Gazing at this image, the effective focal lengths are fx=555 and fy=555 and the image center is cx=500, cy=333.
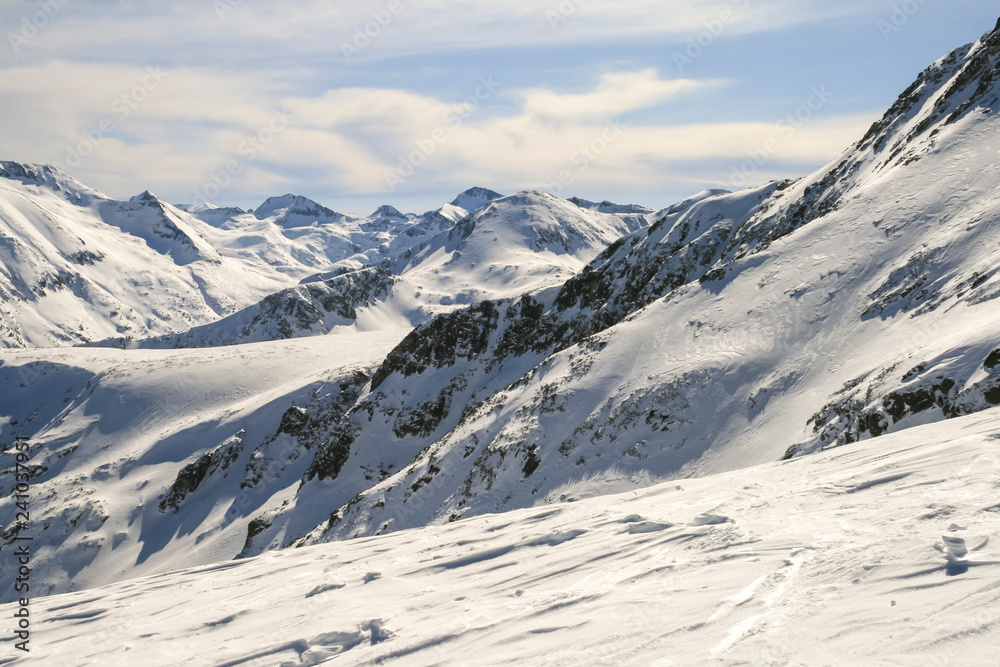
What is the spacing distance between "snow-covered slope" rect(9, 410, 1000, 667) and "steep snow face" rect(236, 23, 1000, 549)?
728 cm

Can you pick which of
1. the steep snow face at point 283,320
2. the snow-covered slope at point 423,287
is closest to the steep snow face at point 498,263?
the snow-covered slope at point 423,287

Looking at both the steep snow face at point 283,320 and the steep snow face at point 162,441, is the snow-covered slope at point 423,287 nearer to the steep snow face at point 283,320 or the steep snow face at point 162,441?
the steep snow face at point 283,320

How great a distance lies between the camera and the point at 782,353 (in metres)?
24.6

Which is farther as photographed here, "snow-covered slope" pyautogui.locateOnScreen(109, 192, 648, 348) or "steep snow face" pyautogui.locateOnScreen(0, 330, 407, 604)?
"snow-covered slope" pyautogui.locateOnScreen(109, 192, 648, 348)

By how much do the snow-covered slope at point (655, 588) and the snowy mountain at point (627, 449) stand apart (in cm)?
5

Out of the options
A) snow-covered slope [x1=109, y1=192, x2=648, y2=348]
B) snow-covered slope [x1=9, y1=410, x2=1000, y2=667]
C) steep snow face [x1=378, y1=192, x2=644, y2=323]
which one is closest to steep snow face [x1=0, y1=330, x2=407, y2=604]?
snow-covered slope [x1=9, y1=410, x2=1000, y2=667]

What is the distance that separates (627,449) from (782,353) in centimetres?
808

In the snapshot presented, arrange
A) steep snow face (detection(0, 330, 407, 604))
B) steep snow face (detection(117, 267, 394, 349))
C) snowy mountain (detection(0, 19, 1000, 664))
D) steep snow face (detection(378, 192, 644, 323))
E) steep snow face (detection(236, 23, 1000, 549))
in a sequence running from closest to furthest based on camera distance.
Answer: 1. snowy mountain (detection(0, 19, 1000, 664))
2. steep snow face (detection(236, 23, 1000, 549))
3. steep snow face (detection(0, 330, 407, 604))
4. steep snow face (detection(117, 267, 394, 349))
5. steep snow face (detection(378, 192, 644, 323))

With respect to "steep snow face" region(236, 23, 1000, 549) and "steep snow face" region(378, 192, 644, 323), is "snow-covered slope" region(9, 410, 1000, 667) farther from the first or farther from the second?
"steep snow face" region(378, 192, 644, 323)

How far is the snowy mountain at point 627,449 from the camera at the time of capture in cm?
653

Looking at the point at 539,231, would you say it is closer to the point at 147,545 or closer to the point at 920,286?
the point at 147,545

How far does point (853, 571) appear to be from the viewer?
6148mm

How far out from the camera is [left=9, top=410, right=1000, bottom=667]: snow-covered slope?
17.2 ft

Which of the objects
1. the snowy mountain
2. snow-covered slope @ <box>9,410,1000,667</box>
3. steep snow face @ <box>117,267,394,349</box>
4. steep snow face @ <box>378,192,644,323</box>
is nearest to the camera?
snow-covered slope @ <box>9,410,1000,667</box>
